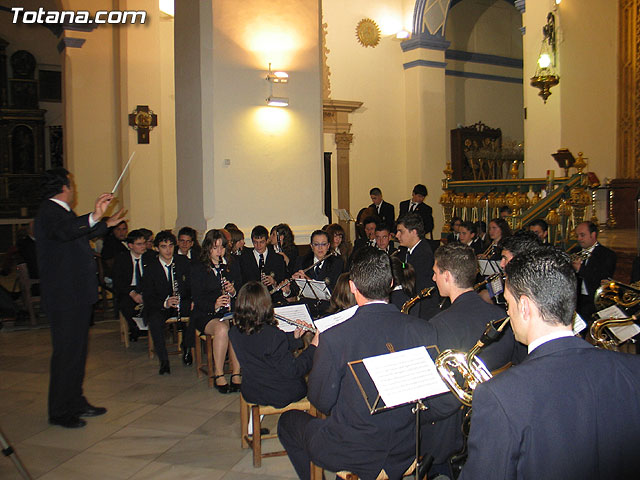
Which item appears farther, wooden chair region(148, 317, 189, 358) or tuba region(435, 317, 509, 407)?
wooden chair region(148, 317, 189, 358)

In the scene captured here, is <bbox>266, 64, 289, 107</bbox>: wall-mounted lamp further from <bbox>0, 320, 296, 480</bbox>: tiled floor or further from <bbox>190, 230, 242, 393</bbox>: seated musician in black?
<bbox>0, 320, 296, 480</bbox>: tiled floor

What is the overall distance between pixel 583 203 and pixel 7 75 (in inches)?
585

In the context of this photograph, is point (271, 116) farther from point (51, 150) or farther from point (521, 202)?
point (51, 150)

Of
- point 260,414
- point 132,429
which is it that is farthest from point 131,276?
point 260,414

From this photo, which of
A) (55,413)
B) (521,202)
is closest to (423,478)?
(55,413)

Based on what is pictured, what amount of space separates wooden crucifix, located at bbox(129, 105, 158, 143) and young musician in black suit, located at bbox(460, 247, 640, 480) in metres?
10.2

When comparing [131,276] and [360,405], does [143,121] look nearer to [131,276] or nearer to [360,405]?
[131,276]

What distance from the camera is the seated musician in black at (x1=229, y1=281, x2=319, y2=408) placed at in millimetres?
3486

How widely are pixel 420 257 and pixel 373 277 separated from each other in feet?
8.00

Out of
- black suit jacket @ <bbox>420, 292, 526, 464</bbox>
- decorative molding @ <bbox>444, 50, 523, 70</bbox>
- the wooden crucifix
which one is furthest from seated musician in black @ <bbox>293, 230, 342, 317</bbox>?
decorative molding @ <bbox>444, 50, 523, 70</bbox>

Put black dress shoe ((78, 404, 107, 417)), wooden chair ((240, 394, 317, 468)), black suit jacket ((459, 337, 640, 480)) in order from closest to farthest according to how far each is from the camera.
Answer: black suit jacket ((459, 337, 640, 480)), wooden chair ((240, 394, 317, 468)), black dress shoe ((78, 404, 107, 417))

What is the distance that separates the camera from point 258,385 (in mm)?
3500

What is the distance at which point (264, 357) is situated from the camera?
357 centimetres

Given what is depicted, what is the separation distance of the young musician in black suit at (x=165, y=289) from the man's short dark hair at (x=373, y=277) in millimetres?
3303
